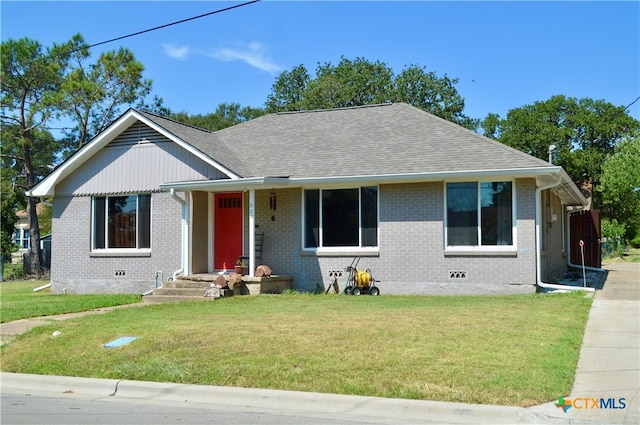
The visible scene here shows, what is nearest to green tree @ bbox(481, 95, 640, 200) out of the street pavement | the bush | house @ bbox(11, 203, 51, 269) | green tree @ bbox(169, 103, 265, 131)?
green tree @ bbox(169, 103, 265, 131)

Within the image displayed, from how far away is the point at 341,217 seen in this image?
16.9 metres

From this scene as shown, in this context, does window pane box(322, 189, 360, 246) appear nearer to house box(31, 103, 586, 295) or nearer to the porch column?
house box(31, 103, 586, 295)

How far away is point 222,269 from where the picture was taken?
720 inches

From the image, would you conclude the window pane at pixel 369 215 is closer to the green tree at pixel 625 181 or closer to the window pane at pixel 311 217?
the window pane at pixel 311 217

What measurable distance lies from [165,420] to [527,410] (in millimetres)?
3746

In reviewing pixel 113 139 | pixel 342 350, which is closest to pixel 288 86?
pixel 113 139

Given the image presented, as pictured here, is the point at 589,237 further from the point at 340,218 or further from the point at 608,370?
the point at 608,370

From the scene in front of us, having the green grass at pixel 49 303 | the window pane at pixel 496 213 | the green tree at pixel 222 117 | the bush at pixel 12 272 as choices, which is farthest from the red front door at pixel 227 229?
the green tree at pixel 222 117

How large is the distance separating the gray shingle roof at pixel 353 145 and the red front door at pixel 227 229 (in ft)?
3.59

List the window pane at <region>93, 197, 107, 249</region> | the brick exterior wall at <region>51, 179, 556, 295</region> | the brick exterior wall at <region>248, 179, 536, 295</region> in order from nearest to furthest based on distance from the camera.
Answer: the brick exterior wall at <region>248, 179, 536, 295</region>, the brick exterior wall at <region>51, 179, 556, 295</region>, the window pane at <region>93, 197, 107, 249</region>

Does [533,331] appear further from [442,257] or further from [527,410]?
[442,257]

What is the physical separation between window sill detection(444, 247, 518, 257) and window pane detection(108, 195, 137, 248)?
29.7 ft

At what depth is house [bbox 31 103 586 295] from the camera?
1554 centimetres

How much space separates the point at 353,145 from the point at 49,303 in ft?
30.0
